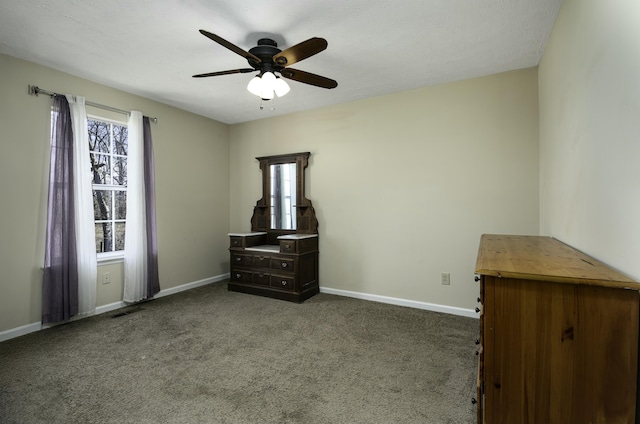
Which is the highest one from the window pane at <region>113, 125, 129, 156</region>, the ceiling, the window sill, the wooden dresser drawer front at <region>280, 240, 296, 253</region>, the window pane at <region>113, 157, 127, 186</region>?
the ceiling

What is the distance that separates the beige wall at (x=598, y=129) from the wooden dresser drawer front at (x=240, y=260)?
133 inches

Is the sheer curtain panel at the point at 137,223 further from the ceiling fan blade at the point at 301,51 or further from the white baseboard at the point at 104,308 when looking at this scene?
the ceiling fan blade at the point at 301,51

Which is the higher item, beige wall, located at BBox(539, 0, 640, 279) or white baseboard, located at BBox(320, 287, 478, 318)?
beige wall, located at BBox(539, 0, 640, 279)

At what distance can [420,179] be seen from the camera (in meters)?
3.41

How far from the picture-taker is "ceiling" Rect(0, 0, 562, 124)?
2010 millimetres

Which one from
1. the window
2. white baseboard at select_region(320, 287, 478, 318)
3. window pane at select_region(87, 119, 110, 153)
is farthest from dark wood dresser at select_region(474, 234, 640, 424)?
window pane at select_region(87, 119, 110, 153)

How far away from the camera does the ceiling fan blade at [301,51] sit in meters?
1.90

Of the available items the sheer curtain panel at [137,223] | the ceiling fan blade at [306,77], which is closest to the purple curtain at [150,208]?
the sheer curtain panel at [137,223]

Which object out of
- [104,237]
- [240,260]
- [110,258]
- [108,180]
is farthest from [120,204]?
[240,260]

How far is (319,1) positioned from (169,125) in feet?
9.62

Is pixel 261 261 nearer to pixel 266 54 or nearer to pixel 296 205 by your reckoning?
pixel 296 205

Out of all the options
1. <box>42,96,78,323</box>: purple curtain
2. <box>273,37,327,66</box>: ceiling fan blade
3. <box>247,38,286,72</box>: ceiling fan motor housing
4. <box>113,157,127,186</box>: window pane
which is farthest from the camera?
<box>113,157,127,186</box>: window pane

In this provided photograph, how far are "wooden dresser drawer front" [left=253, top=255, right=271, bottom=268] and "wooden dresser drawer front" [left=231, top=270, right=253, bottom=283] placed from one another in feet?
0.56

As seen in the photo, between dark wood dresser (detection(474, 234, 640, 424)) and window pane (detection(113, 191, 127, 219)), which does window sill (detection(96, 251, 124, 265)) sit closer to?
window pane (detection(113, 191, 127, 219))
